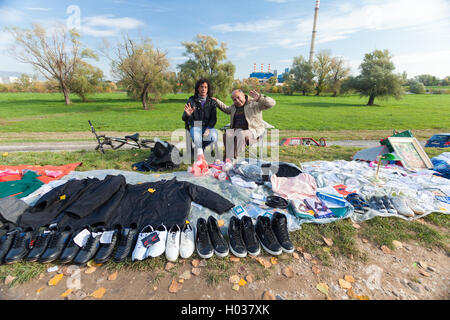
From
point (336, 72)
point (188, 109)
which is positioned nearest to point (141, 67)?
point (188, 109)

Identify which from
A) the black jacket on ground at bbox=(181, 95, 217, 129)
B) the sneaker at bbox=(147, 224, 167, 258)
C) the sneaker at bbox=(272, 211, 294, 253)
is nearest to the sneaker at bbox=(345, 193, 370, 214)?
the sneaker at bbox=(272, 211, 294, 253)

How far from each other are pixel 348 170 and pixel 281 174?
1635mm

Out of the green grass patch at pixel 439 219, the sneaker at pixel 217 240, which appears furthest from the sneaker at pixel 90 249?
the green grass patch at pixel 439 219

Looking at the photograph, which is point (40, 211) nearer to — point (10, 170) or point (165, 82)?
point (10, 170)

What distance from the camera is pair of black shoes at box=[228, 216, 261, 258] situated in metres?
2.21

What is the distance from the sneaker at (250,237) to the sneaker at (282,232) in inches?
10.9

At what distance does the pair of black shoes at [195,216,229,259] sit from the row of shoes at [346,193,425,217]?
2.05 m

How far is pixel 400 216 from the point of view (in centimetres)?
281

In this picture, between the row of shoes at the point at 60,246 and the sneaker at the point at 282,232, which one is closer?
the row of shoes at the point at 60,246

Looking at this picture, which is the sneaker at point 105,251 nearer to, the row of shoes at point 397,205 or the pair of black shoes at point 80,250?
the pair of black shoes at point 80,250

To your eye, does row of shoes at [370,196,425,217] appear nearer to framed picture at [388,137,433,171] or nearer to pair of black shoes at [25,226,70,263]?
framed picture at [388,137,433,171]

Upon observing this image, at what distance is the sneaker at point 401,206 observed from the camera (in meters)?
2.83

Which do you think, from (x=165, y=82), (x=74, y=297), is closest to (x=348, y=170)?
(x=74, y=297)

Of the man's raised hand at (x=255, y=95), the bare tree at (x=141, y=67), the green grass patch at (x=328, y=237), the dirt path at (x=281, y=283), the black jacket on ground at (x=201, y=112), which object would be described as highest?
the bare tree at (x=141, y=67)
